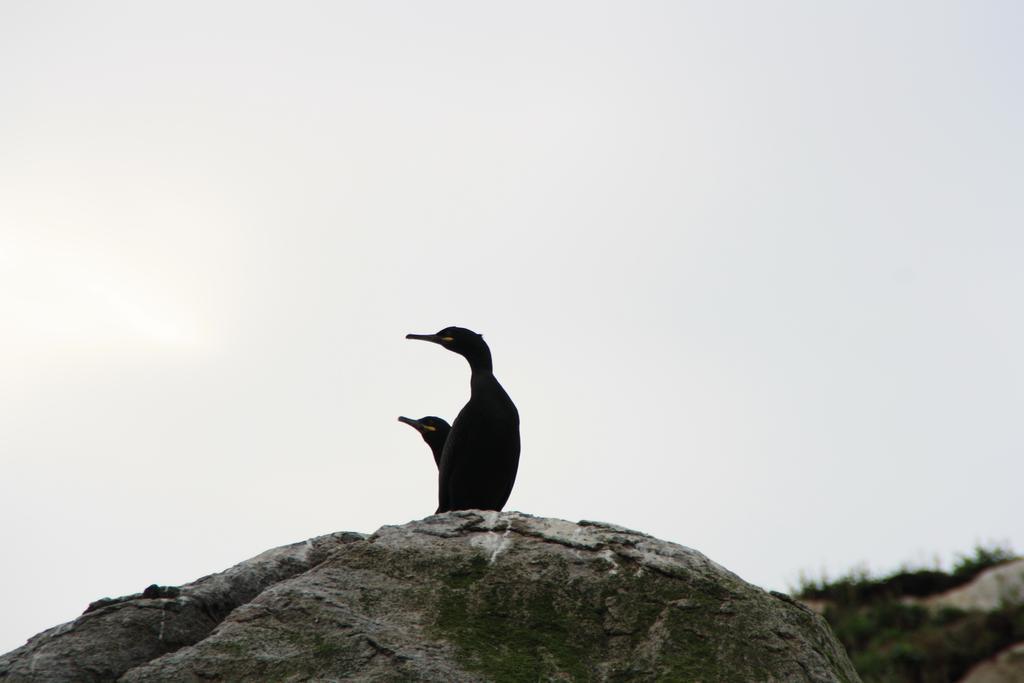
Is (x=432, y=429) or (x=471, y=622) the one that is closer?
(x=471, y=622)

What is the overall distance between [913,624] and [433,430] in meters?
14.6

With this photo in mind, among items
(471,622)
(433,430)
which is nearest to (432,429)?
(433,430)

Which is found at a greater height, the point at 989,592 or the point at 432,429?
the point at 432,429

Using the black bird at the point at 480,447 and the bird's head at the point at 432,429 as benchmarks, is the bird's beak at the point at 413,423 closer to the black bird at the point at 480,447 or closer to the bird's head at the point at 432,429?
the bird's head at the point at 432,429

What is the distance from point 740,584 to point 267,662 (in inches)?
94.6

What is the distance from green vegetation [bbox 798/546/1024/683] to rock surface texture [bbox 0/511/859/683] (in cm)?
1461

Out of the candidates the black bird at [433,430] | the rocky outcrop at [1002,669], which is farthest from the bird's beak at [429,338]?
the rocky outcrop at [1002,669]

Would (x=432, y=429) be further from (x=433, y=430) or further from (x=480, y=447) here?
(x=480, y=447)

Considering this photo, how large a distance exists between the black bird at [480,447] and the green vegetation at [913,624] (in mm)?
13148

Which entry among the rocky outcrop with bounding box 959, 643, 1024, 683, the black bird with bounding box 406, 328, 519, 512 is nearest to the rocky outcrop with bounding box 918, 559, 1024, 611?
the rocky outcrop with bounding box 959, 643, 1024, 683

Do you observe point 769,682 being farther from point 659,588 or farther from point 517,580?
point 517,580

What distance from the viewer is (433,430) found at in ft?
32.1

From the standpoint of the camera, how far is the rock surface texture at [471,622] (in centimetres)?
520

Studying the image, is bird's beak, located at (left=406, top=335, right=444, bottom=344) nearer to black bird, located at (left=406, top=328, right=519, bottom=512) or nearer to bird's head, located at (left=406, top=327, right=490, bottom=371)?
bird's head, located at (left=406, top=327, right=490, bottom=371)
